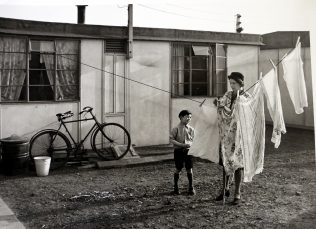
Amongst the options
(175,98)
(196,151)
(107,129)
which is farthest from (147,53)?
(196,151)

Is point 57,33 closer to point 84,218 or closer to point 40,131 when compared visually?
point 40,131

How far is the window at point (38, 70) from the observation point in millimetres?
7074

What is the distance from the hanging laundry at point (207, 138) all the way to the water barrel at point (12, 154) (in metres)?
3.00

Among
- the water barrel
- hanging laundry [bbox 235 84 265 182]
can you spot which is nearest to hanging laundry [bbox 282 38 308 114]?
hanging laundry [bbox 235 84 265 182]

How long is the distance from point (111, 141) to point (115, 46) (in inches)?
83.1

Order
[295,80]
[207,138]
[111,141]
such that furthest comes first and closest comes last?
[111,141] → [207,138] → [295,80]

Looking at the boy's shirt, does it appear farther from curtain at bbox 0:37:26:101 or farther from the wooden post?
curtain at bbox 0:37:26:101

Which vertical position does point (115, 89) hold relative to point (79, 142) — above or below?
above

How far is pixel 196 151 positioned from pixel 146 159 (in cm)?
237

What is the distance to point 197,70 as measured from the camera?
8.90 metres

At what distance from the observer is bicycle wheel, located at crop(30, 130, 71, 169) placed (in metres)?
6.79

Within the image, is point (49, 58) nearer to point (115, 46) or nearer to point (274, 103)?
point (115, 46)

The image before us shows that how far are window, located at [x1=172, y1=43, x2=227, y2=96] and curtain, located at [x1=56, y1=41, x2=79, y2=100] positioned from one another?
2.25 metres

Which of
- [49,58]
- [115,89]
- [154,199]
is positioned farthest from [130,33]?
[154,199]
